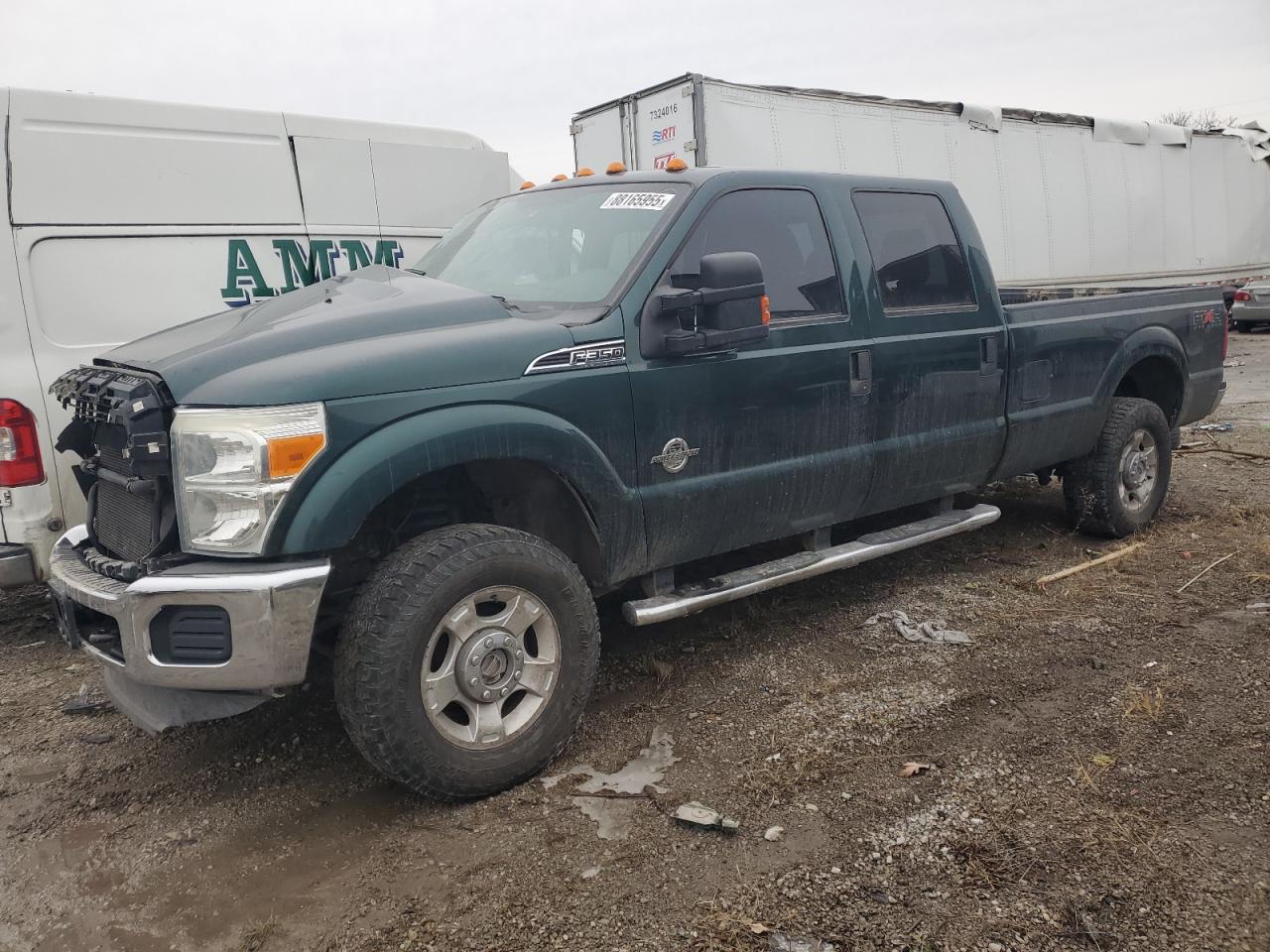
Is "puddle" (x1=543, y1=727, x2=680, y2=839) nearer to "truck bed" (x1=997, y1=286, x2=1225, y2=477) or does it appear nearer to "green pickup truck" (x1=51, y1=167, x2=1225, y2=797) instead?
"green pickup truck" (x1=51, y1=167, x2=1225, y2=797)

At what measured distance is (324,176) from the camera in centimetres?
622

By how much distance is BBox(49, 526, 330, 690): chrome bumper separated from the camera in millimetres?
2676

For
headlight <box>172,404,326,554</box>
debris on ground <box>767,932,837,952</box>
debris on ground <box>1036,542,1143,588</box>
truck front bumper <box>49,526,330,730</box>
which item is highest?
headlight <box>172,404,326,554</box>

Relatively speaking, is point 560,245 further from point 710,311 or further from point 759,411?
point 759,411

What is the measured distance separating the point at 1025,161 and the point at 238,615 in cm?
1275

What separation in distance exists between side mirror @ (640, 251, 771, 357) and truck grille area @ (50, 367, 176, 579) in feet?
5.13

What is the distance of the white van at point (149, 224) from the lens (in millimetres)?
4703

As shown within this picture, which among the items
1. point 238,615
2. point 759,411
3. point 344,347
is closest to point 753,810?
point 759,411

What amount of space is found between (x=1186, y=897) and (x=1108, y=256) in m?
13.9

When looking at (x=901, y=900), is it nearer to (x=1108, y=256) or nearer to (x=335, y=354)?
(x=335, y=354)

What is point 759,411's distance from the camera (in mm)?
3715

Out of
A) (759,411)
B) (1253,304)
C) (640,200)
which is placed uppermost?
(640,200)

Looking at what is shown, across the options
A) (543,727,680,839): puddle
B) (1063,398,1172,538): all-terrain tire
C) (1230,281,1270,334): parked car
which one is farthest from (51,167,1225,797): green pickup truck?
(1230,281,1270,334): parked car

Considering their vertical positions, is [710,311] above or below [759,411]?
above
